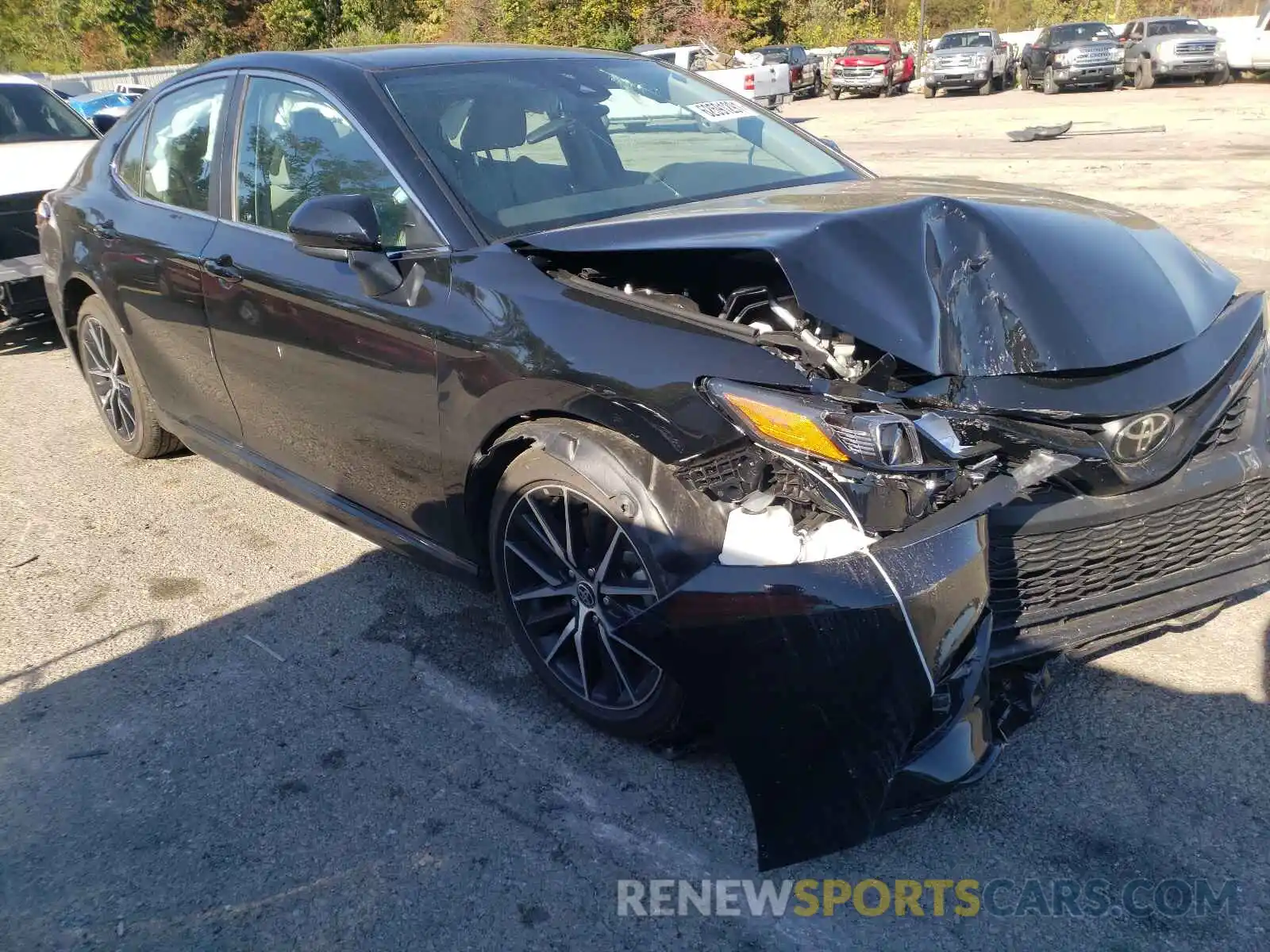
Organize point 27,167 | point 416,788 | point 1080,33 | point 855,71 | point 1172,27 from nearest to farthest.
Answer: point 416,788 < point 27,167 < point 1172,27 < point 1080,33 < point 855,71

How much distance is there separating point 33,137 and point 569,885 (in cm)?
817

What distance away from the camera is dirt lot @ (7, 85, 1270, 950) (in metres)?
2.36

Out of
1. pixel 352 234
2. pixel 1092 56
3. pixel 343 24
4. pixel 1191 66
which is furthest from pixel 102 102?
pixel 1191 66

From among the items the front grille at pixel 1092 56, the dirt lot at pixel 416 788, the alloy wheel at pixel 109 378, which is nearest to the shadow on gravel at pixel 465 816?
the dirt lot at pixel 416 788

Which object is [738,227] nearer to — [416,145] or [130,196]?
[416,145]

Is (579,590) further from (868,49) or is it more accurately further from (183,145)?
(868,49)

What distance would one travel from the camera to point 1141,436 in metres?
2.56

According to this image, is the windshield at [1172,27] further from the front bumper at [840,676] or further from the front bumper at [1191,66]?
the front bumper at [840,676]

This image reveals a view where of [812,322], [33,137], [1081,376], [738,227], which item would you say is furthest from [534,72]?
[33,137]

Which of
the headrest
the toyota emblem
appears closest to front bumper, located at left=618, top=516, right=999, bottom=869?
the toyota emblem

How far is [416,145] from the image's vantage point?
3.20 metres

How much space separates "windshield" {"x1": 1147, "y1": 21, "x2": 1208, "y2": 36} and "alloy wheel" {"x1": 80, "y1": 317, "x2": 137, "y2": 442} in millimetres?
27285

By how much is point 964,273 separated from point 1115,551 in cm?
78

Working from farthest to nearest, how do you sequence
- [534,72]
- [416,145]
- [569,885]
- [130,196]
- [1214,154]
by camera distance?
[1214,154] < [130,196] < [534,72] < [416,145] < [569,885]
